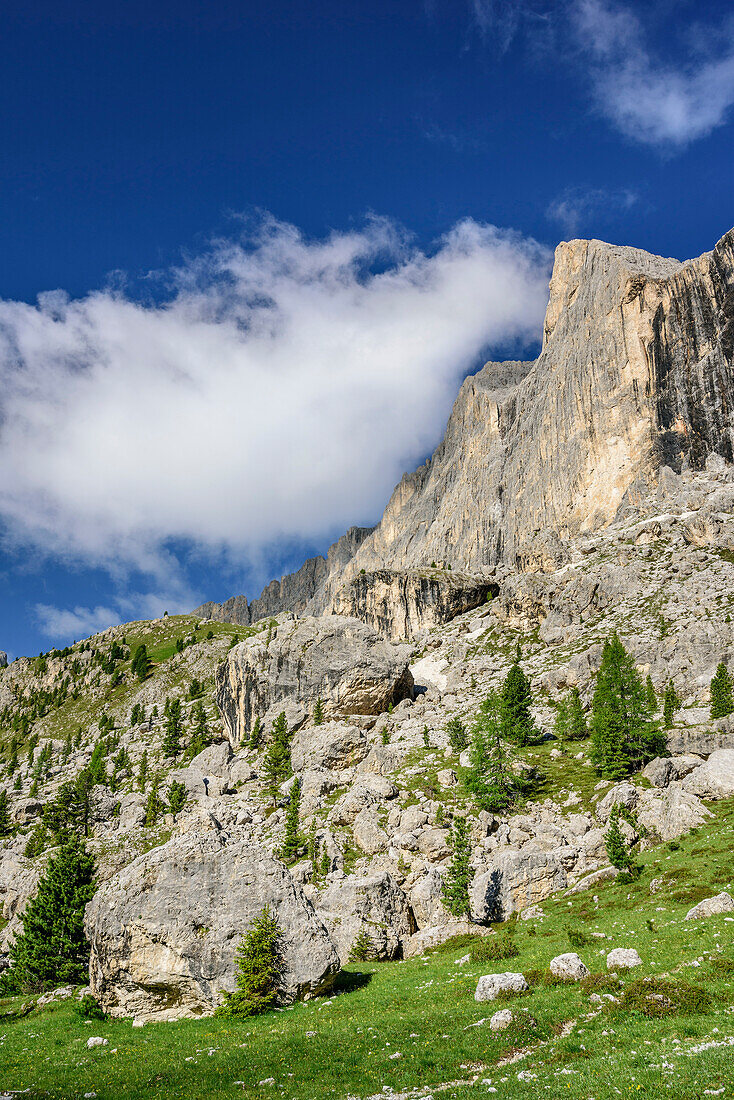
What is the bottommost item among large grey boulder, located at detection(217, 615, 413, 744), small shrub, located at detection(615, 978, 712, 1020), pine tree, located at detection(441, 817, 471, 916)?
pine tree, located at detection(441, 817, 471, 916)

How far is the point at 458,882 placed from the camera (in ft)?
157

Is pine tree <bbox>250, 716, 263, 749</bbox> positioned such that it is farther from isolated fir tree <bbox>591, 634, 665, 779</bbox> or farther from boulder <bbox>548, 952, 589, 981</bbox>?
boulder <bbox>548, 952, 589, 981</bbox>

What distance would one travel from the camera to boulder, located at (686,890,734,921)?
2928 cm

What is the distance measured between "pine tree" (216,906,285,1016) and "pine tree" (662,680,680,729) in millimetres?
63590

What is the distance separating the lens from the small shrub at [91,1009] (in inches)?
1184

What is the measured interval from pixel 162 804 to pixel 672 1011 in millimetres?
94878

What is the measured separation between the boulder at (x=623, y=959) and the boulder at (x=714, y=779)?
114 ft

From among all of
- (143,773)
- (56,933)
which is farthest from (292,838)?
(143,773)

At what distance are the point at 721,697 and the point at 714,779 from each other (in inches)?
871

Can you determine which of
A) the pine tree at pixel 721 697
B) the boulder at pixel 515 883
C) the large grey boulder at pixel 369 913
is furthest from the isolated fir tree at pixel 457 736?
the large grey boulder at pixel 369 913

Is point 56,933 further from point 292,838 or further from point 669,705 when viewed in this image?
point 669,705

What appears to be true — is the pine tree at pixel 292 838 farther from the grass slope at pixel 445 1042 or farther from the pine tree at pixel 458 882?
the grass slope at pixel 445 1042

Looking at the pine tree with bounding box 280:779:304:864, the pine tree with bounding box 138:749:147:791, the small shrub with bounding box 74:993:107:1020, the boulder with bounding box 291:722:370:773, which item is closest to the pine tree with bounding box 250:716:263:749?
the boulder with bounding box 291:722:370:773

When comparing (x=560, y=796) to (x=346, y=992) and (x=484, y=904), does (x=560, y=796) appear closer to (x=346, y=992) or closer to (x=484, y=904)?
(x=484, y=904)
